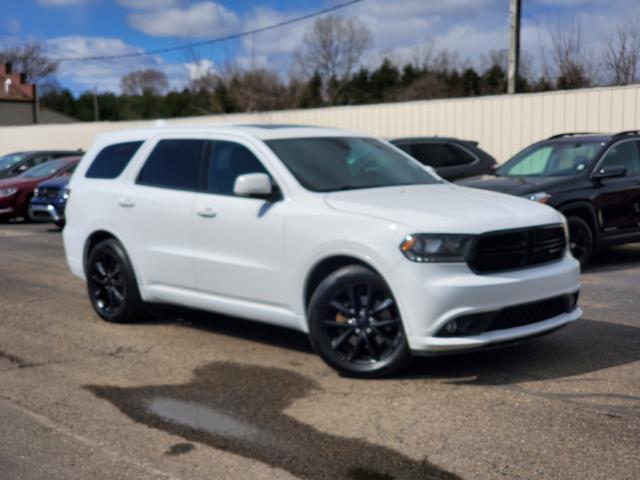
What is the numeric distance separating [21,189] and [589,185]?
13193mm

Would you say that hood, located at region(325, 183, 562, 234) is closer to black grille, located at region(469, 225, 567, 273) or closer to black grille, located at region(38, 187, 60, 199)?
black grille, located at region(469, 225, 567, 273)

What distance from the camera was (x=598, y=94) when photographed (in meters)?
17.1

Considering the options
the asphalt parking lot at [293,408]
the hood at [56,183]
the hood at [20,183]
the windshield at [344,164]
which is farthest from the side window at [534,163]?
the hood at [20,183]

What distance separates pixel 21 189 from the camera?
19.2 metres

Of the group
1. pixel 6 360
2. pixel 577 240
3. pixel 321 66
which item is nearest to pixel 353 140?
pixel 6 360

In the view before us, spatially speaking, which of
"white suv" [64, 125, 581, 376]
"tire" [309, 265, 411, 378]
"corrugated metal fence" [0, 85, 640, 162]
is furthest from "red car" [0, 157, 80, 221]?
"tire" [309, 265, 411, 378]

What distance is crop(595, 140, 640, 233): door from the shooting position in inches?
408

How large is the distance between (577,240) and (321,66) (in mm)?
52028

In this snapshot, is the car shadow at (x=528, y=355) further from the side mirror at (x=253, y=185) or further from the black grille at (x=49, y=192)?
the black grille at (x=49, y=192)

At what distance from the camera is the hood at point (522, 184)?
1012 cm

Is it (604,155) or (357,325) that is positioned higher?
(604,155)

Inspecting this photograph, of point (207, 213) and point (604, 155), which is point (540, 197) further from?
point (207, 213)

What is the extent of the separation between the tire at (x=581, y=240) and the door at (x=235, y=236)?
16.4ft

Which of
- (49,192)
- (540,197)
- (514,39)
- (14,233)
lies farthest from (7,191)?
(540,197)
